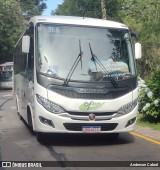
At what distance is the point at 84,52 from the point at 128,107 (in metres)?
1.63

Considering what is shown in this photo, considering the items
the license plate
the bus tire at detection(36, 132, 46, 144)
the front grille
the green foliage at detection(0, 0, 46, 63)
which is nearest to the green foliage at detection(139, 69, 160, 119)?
the front grille

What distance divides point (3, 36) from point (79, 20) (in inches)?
1374

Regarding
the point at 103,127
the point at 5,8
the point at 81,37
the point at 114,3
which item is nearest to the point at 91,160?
the point at 103,127

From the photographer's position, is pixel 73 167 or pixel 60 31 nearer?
pixel 73 167

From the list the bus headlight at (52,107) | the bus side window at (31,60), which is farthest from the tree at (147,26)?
the bus headlight at (52,107)

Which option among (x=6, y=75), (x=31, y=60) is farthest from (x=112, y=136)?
(x=6, y=75)

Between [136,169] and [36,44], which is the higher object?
[36,44]

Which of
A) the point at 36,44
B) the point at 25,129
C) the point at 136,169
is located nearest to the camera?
the point at 136,169

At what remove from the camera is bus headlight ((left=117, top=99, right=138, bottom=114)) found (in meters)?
9.60

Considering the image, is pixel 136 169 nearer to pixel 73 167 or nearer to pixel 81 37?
pixel 73 167

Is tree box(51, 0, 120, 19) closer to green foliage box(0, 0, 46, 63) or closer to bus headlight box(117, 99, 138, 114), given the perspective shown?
green foliage box(0, 0, 46, 63)

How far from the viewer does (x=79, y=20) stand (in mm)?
10383

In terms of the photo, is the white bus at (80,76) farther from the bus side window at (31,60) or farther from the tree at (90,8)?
the tree at (90,8)

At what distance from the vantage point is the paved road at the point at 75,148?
8.45 meters
